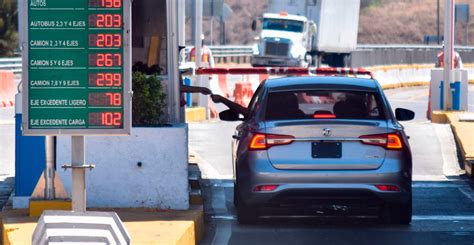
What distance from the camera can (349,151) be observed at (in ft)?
41.6

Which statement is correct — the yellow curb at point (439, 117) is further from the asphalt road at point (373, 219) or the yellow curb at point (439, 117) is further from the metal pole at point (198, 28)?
the metal pole at point (198, 28)

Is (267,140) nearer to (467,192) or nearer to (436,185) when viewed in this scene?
(467,192)

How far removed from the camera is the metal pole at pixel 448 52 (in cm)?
2805

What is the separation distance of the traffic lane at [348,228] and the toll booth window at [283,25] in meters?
45.1

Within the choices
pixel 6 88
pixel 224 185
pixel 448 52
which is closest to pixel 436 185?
pixel 224 185

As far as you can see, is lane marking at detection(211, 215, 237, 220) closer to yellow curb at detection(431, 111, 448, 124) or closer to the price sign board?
the price sign board

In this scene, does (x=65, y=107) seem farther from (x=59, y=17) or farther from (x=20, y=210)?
(x=20, y=210)

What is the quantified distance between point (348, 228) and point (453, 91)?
1594cm

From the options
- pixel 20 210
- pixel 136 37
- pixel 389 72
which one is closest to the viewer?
pixel 20 210

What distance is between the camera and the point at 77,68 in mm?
9797

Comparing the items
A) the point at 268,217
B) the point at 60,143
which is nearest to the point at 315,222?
the point at 268,217

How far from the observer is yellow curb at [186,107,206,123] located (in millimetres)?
28533

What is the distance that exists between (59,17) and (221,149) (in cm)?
1207

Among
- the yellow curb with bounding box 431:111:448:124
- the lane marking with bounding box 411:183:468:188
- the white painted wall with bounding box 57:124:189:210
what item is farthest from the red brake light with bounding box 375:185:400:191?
the yellow curb with bounding box 431:111:448:124
